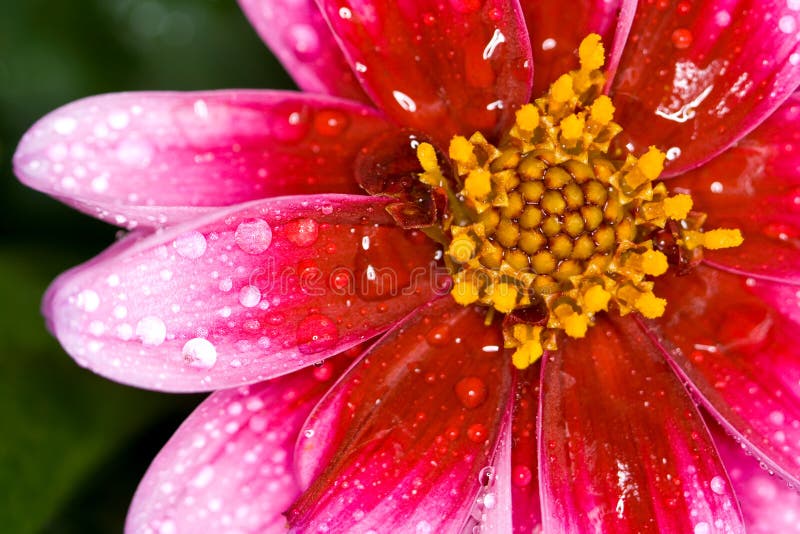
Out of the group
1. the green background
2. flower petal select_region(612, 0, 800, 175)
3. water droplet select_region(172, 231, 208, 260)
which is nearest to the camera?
water droplet select_region(172, 231, 208, 260)

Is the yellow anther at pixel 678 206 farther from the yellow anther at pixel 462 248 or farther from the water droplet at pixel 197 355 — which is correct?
the water droplet at pixel 197 355

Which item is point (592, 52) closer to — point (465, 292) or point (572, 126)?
point (572, 126)

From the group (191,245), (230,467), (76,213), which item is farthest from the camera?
(76,213)

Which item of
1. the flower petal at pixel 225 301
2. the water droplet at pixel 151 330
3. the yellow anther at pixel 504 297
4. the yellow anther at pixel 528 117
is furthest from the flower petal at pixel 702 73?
the water droplet at pixel 151 330

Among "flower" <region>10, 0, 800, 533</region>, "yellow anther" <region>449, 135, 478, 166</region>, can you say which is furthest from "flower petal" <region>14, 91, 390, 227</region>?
"yellow anther" <region>449, 135, 478, 166</region>

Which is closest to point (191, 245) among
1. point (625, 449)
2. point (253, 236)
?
point (253, 236)

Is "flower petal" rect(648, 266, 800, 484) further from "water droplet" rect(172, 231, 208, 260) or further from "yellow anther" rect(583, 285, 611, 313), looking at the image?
"water droplet" rect(172, 231, 208, 260)
